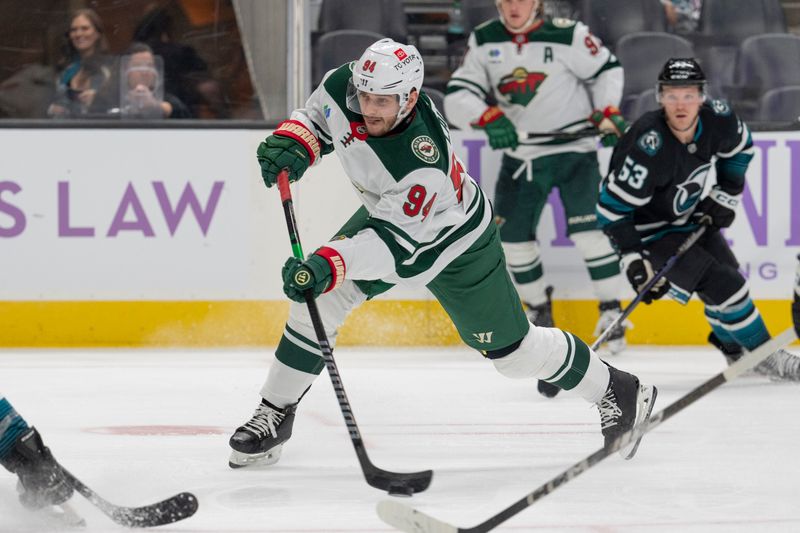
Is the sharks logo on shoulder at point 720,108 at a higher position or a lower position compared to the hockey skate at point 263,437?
higher

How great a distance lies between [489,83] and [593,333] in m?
1.04

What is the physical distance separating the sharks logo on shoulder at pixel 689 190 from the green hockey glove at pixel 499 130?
910mm

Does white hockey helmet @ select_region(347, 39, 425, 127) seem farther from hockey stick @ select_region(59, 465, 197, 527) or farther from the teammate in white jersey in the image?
hockey stick @ select_region(59, 465, 197, 527)

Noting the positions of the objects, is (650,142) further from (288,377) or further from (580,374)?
(288,377)

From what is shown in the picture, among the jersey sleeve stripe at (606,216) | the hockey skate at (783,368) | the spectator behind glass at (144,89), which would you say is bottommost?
the hockey skate at (783,368)

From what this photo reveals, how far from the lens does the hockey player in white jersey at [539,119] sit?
458cm

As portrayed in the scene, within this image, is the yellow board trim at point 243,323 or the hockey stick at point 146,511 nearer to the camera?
the hockey stick at point 146,511

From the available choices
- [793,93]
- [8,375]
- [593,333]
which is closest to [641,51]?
[793,93]

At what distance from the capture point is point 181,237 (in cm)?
462

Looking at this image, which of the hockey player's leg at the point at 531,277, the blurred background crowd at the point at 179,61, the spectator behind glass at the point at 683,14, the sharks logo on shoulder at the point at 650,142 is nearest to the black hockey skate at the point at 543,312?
the hockey player's leg at the point at 531,277

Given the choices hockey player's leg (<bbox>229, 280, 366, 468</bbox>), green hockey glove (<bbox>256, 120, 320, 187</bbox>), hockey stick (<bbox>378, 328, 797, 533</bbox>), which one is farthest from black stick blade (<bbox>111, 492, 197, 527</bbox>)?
green hockey glove (<bbox>256, 120, 320, 187</bbox>)

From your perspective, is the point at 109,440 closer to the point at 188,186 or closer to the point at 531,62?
the point at 188,186

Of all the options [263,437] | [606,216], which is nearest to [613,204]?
[606,216]

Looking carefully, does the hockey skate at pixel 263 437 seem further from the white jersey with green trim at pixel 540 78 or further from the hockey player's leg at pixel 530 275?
the white jersey with green trim at pixel 540 78
